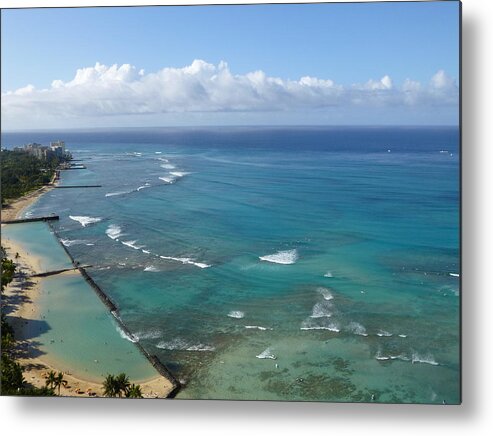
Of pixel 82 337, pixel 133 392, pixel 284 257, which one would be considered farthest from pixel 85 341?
pixel 284 257

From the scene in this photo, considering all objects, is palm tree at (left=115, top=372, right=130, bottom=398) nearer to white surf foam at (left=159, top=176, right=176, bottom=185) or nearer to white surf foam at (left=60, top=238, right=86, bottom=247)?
white surf foam at (left=159, top=176, right=176, bottom=185)

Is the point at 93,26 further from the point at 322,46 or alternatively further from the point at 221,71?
the point at 322,46

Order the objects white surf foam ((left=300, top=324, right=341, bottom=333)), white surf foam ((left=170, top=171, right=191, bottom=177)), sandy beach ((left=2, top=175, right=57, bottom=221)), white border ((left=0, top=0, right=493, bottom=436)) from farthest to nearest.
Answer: white surf foam ((left=170, top=171, right=191, bottom=177)) → sandy beach ((left=2, top=175, right=57, bottom=221)) → white surf foam ((left=300, top=324, right=341, bottom=333)) → white border ((left=0, top=0, right=493, bottom=436))

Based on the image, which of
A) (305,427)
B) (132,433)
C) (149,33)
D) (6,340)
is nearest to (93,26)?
(149,33)

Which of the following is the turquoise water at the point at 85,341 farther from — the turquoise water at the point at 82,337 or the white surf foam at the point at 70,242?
the white surf foam at the point at 70,242

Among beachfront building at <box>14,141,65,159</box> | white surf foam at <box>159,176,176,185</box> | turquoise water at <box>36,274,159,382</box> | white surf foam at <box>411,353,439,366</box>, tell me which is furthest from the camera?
white surf foam at <box>159,176,176,185</box>

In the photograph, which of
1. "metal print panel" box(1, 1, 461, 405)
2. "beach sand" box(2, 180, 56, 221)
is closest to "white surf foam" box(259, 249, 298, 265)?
"metal print panel" box(1, 1, 461, 405)

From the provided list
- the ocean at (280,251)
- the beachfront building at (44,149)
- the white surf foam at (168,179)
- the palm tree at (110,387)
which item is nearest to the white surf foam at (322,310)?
the ocean at (280,251)
